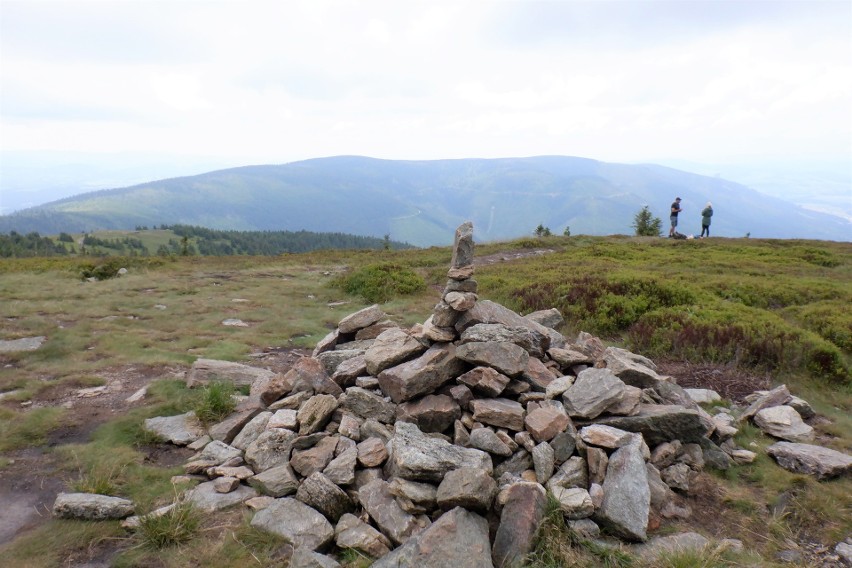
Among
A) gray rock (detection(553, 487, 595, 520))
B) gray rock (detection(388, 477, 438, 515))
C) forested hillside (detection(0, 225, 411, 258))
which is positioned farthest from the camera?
forested hillside (detection(0, 225, 411, 258))

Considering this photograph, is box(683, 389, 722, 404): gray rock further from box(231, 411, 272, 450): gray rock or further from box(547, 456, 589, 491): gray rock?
box(231, 411, 272, 450): gray rock

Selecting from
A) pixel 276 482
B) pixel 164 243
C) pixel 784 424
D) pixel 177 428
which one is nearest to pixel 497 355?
pixel 276 482

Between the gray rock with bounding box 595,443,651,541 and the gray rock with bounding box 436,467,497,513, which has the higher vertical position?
the gray rock with bounding box 436,467,497,513

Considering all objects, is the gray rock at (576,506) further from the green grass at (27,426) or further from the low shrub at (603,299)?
the low shrub at (603,299)

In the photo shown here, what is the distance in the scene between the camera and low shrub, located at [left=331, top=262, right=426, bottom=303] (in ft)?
72.6

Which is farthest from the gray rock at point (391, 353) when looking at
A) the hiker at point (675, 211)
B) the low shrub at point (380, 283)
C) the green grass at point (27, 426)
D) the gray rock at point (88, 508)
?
the hiker at point (675, 211)

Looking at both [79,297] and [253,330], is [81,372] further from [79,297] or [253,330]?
[79,297]

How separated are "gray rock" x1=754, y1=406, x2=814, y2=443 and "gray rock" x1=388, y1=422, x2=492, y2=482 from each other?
626 centimetres

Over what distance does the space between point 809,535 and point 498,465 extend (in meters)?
4.21

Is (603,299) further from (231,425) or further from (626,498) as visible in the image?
(231,425)

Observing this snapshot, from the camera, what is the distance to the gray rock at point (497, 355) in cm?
803

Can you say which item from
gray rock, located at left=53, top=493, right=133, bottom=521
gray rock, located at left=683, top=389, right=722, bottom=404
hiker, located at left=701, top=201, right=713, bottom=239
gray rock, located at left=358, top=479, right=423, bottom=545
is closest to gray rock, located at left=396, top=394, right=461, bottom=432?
gray rock, located at left=358, top=479, right=423, bottom=545

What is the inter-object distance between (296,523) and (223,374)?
19.1ft

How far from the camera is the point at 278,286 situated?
24.9 m
